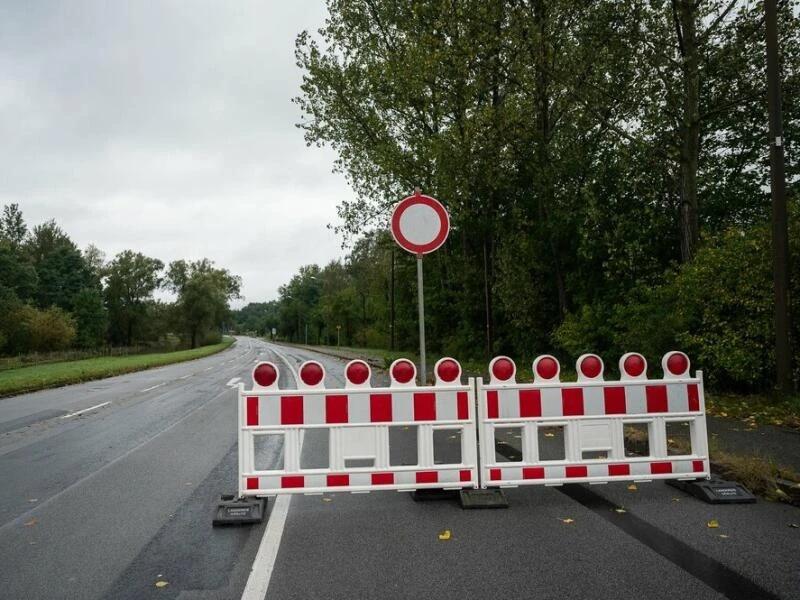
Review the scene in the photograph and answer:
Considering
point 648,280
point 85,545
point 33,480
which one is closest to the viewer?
point 85,545

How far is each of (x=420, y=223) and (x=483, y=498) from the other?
3.11 metres

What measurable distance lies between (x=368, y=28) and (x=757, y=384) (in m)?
20.8

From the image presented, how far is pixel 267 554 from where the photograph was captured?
4.38 metres

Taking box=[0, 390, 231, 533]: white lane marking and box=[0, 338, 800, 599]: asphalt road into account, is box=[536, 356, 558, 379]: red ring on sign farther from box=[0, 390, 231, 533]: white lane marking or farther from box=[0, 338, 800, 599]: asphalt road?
box=[0, 390, 231, 533]: white lane marking

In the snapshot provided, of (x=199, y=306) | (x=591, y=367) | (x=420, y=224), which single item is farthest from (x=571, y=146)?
(x=199, y=306)

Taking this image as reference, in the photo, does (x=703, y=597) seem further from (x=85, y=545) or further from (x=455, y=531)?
(x=85, y=545)

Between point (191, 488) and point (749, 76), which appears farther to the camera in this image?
point (749, 76)

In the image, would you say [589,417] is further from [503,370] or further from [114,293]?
[114,293]

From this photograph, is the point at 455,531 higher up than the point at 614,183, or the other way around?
the point at 614,183

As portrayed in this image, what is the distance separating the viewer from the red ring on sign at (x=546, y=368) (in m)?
5.77

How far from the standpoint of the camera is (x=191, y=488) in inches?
255

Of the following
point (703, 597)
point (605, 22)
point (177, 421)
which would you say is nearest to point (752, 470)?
point (703, 597)

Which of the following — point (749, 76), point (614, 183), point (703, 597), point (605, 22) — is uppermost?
point (605, 22)

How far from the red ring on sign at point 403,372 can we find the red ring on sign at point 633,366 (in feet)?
6.60
